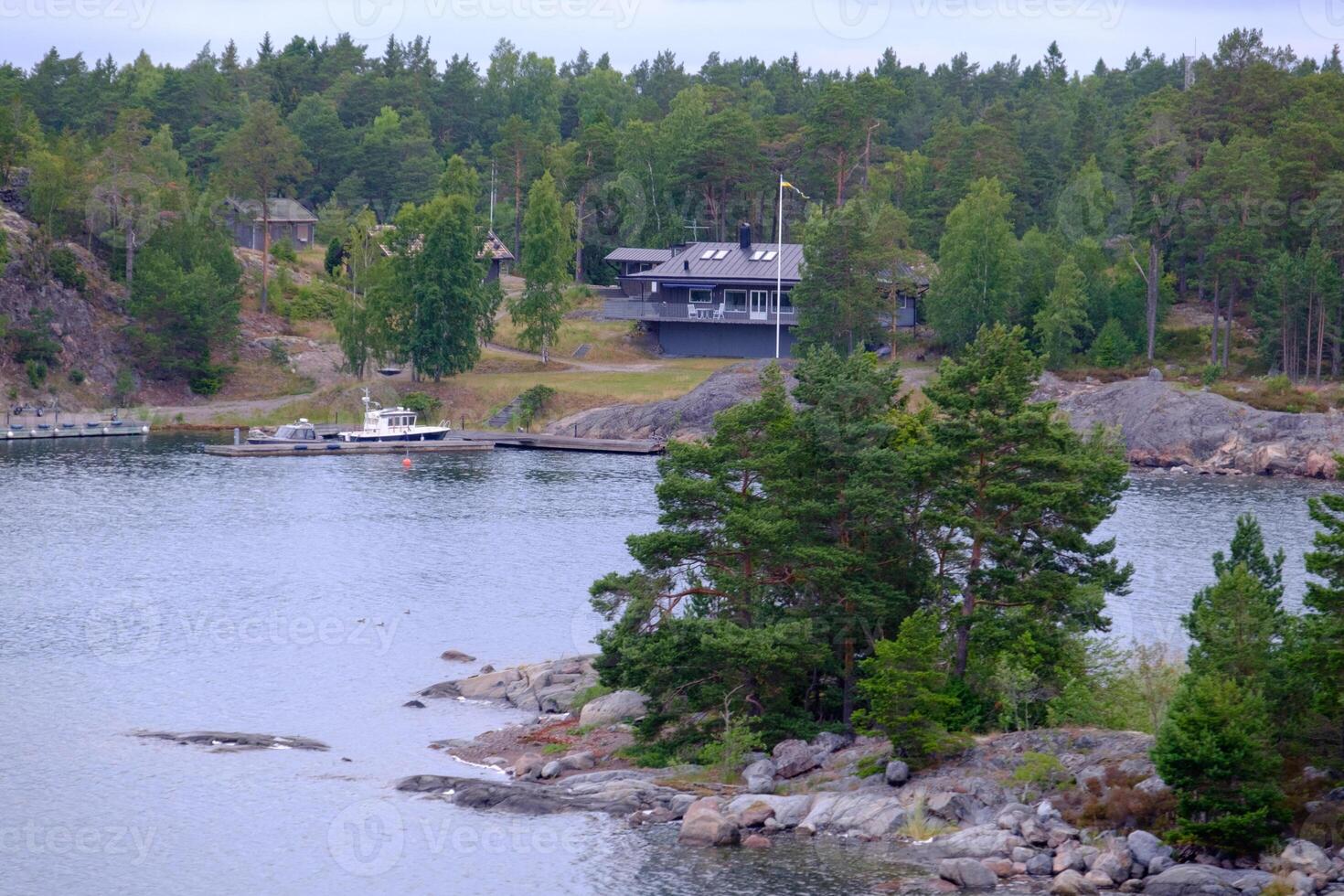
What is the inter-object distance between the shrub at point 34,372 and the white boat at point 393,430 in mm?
19456

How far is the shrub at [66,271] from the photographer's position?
104625 mm

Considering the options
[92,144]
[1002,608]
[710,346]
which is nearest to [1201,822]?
[1002,608]

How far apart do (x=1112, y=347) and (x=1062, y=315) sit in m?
3.55

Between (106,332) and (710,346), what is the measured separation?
126 ft

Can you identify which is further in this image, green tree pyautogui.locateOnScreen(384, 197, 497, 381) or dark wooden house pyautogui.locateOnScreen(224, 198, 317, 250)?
dark wooden house pyautogui.locateOnScreen(224, 198, 317, 250)

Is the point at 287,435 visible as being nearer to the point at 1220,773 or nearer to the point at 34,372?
the point at 34,372

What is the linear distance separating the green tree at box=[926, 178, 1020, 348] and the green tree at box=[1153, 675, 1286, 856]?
66.3 metres

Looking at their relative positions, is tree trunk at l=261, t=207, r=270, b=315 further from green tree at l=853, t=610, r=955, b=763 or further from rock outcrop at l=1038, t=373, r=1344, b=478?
green tree at l=853, t=610, r=955, b=763

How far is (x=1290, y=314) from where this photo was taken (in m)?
90.8

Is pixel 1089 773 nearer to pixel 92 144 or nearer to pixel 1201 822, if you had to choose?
pixel 1201 822

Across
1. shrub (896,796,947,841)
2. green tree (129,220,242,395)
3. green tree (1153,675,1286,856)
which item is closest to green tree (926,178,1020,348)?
green tree (129,220,242,395)

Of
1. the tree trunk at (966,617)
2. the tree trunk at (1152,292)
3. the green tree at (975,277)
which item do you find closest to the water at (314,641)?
the tree trunk at (966,617)

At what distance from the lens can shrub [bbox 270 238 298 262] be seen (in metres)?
123

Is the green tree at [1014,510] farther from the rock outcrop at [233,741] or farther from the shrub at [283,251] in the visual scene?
the shrub at [283,251]
